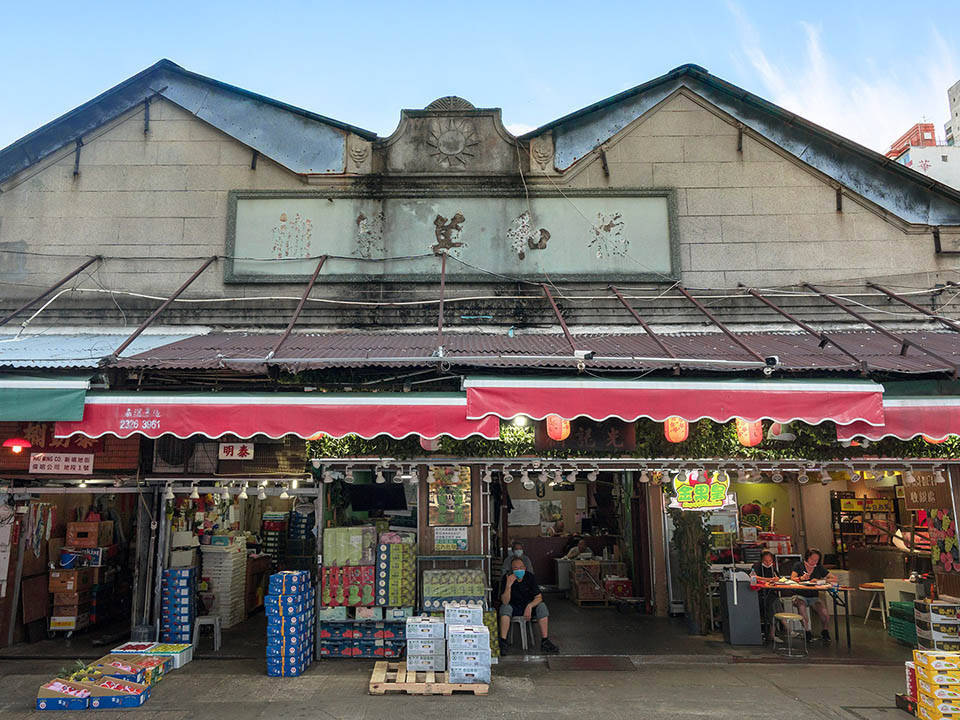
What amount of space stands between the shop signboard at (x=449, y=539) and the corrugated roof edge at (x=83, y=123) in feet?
20.8

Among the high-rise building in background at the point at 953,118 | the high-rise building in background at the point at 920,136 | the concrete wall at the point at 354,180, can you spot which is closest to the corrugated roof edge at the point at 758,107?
the concrete wall at the point at 354,180

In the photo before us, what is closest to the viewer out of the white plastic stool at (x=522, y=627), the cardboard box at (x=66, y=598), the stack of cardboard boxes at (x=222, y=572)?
the white plastic stool at (x=522, y=627)

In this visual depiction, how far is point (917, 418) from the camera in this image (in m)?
7.57

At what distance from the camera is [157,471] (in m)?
9.82

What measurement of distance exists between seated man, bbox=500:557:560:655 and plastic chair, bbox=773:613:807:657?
348 cm

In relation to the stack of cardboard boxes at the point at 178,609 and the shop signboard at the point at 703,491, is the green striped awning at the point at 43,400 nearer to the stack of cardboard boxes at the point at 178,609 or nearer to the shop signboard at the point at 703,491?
the stack of cardboard boxes at the point at 178,609

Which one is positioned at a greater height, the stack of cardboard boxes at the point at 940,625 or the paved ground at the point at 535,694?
the stack of cardboard boxes at the point at 940,625

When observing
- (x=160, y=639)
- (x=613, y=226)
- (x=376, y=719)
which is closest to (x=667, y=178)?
(x=613, y=226)

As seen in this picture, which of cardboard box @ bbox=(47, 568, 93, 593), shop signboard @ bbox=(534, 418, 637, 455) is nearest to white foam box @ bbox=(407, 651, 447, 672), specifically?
shop signboard @ bbox=(534, 418, 637, 455)

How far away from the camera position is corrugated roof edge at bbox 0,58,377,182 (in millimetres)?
10938

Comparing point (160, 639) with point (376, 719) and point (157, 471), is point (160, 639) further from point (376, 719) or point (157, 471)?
point (376, 719)

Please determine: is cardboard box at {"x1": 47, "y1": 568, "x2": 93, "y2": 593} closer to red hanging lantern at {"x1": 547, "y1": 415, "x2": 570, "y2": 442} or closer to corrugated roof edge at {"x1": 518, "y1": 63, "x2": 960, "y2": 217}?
red hanging lantern at {"x1": 547, "y1": 415, "x2": 570, "y2": 442}

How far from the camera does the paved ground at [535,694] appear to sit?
24.6 feet

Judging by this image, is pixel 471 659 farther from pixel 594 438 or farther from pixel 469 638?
pixel 594 438
